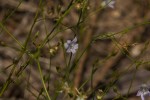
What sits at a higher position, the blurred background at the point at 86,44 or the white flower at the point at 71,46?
the white flower at the point at 71,46

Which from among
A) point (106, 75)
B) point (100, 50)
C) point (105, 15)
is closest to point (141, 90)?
point (106, 75)

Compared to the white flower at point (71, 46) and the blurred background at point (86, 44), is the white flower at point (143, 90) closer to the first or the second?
the white flower at point (71, 46)

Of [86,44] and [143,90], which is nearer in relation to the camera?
[143,90]

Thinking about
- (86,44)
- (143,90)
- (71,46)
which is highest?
(71,46)

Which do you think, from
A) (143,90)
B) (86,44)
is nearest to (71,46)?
(143,90)

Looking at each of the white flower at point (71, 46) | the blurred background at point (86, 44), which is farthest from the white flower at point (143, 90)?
the blurred background at point (86, 44)

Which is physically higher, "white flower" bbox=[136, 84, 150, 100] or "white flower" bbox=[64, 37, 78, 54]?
"white flower" bbox=[64, 37, 78, 54]

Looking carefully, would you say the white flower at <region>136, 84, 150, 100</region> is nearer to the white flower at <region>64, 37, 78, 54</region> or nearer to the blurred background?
the white flower at <region>64, 37, 78, 54</region>

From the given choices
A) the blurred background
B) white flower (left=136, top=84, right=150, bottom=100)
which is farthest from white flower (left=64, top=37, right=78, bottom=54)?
the blurred background

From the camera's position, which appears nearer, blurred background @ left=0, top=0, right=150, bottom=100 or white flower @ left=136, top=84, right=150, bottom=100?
white flower @ left=136, top=84, right=150, bottom=100

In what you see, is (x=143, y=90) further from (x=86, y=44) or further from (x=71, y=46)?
(x=86, y=44)

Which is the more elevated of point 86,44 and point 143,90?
point 143,90

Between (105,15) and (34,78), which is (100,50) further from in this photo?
(34,78)

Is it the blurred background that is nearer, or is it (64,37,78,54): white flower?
(64,37,78,54): white flower
